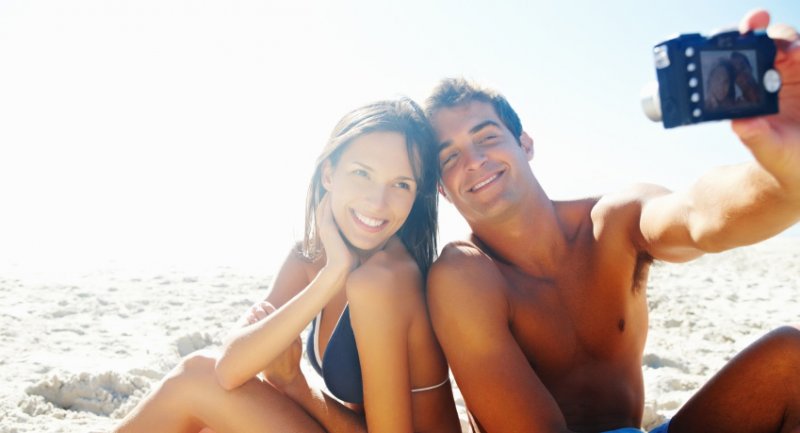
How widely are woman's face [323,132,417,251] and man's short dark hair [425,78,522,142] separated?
33 centimetres

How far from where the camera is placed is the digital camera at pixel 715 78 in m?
1.29

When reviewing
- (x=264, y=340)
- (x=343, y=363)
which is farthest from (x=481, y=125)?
(x=264, y=340)

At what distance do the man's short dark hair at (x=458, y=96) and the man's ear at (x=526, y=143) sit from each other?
8.2 inches

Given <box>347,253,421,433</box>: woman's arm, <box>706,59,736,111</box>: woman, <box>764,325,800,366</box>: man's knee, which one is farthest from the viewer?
<box>347,253,421,433</box>: woman's arm

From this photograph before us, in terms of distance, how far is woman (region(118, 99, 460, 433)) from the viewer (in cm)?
231

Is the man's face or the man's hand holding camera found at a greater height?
the man's hand holding camera

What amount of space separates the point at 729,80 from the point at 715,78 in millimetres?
28

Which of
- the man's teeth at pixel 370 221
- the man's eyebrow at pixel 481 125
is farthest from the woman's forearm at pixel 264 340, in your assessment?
the man's eyebrow at pixel 481 125

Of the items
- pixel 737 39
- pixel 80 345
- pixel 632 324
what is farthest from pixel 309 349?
pixel 80 345

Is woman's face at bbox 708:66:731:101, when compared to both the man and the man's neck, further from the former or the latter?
the man's neck

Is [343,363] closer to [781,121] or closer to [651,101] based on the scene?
[651,101]

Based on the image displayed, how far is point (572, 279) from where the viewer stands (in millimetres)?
2691

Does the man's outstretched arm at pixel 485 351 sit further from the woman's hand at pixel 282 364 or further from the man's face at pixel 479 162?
Result: the woman's hand at pixel 282 364

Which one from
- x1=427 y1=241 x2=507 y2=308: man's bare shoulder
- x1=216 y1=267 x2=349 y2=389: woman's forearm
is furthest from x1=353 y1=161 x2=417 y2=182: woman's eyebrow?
x1=216 y1=267 x2=349 y2=389: woman's forearm
